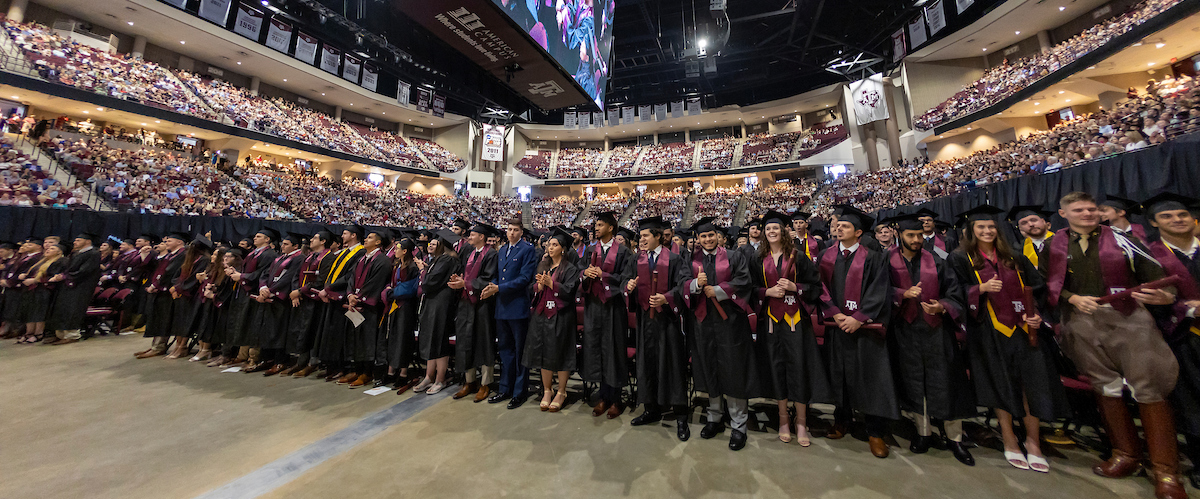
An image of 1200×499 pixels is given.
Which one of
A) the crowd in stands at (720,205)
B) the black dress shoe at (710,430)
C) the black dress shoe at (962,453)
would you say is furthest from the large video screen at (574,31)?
the crowd in stands at (720,205)

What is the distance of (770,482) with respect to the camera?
2.57 metres

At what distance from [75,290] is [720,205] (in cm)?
2757

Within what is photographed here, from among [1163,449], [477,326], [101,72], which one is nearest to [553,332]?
[477,326]

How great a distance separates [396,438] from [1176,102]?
15.2 meters

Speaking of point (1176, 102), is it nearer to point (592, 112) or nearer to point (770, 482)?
point (770, 482)

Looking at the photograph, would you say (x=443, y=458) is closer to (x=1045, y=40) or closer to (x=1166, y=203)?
(x=1166, y=203)

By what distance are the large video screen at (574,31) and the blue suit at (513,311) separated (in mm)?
4176

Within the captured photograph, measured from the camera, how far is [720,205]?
27.4 m

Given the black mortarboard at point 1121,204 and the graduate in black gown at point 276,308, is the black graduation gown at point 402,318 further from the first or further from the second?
the black mortarboard at point 1121,204

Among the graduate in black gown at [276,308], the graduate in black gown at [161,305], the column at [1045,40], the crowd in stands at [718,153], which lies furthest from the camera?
the crowd in stands at [718,153]

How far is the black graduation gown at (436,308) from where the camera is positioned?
4.48m

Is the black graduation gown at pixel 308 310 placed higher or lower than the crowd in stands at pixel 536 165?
lower

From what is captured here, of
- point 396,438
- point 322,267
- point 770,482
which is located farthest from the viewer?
point 322,267

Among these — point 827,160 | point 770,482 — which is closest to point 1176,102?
point 770,482
